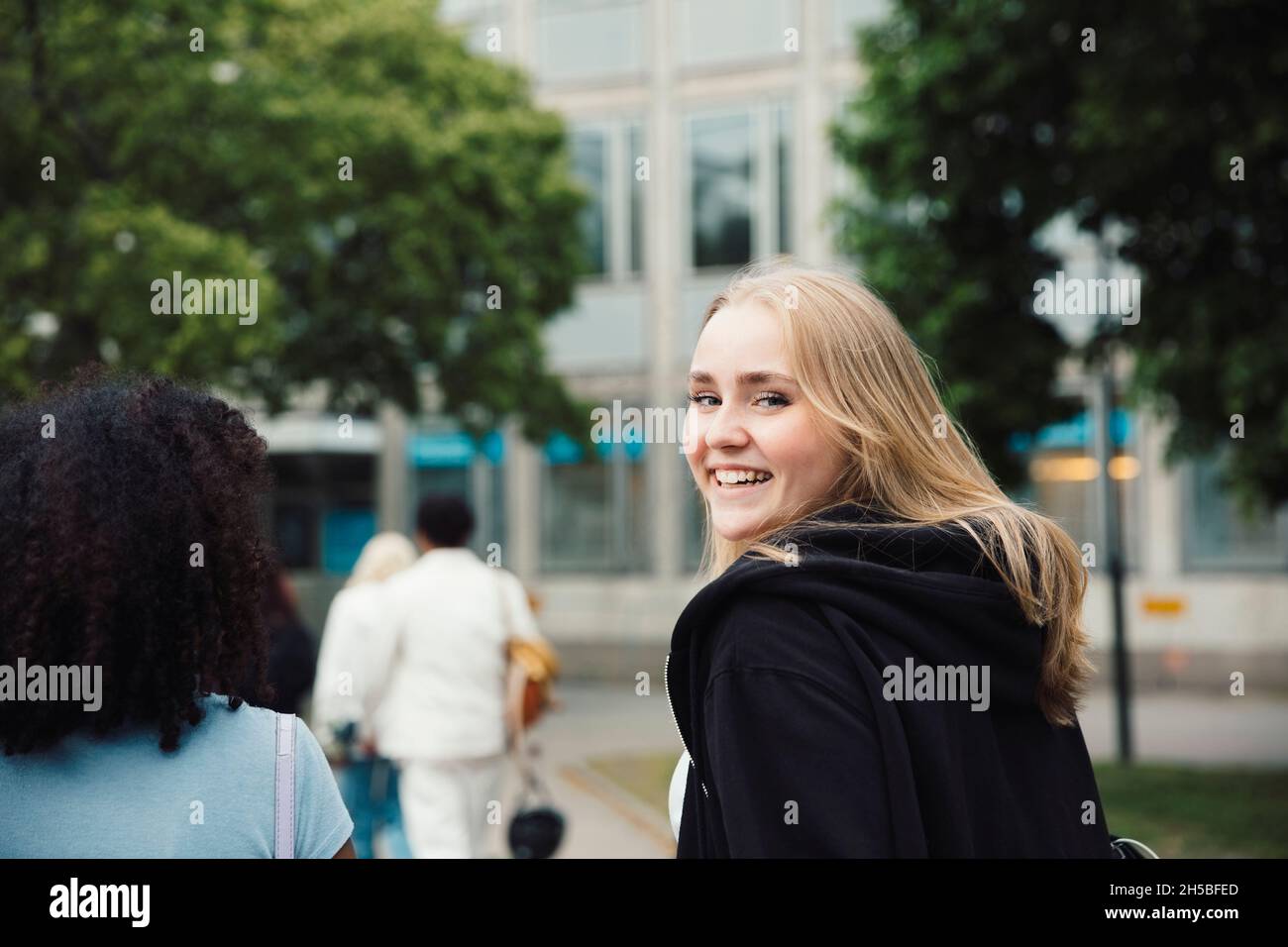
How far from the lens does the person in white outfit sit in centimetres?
674

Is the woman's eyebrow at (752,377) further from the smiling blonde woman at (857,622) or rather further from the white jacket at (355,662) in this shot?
the white jacket at (355,662)

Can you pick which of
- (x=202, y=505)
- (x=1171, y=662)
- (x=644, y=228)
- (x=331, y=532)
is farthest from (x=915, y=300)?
(x=331, y=532)

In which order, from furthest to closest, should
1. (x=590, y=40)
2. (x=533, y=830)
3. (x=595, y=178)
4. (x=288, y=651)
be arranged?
(x=595, y=178), (x=590, y=40), (x=288, y=651), (x=533, y=830)

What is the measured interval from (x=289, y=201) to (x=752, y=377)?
1312cm

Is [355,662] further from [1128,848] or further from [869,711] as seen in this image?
[869,711]

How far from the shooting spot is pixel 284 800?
1.92 metres

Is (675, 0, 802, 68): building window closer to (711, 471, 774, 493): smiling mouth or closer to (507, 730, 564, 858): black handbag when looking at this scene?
(507, 730, 564, 858): black handbag

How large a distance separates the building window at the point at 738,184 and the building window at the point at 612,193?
35.9 inches

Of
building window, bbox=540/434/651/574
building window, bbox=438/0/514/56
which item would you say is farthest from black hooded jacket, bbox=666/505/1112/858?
building window, bbox=438/0/514/56

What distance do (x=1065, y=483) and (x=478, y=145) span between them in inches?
395

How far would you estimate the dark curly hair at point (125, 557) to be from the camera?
1.86 meters

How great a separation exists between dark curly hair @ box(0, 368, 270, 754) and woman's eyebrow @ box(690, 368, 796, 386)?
0.63 m

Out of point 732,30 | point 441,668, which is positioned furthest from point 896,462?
point 732,30
